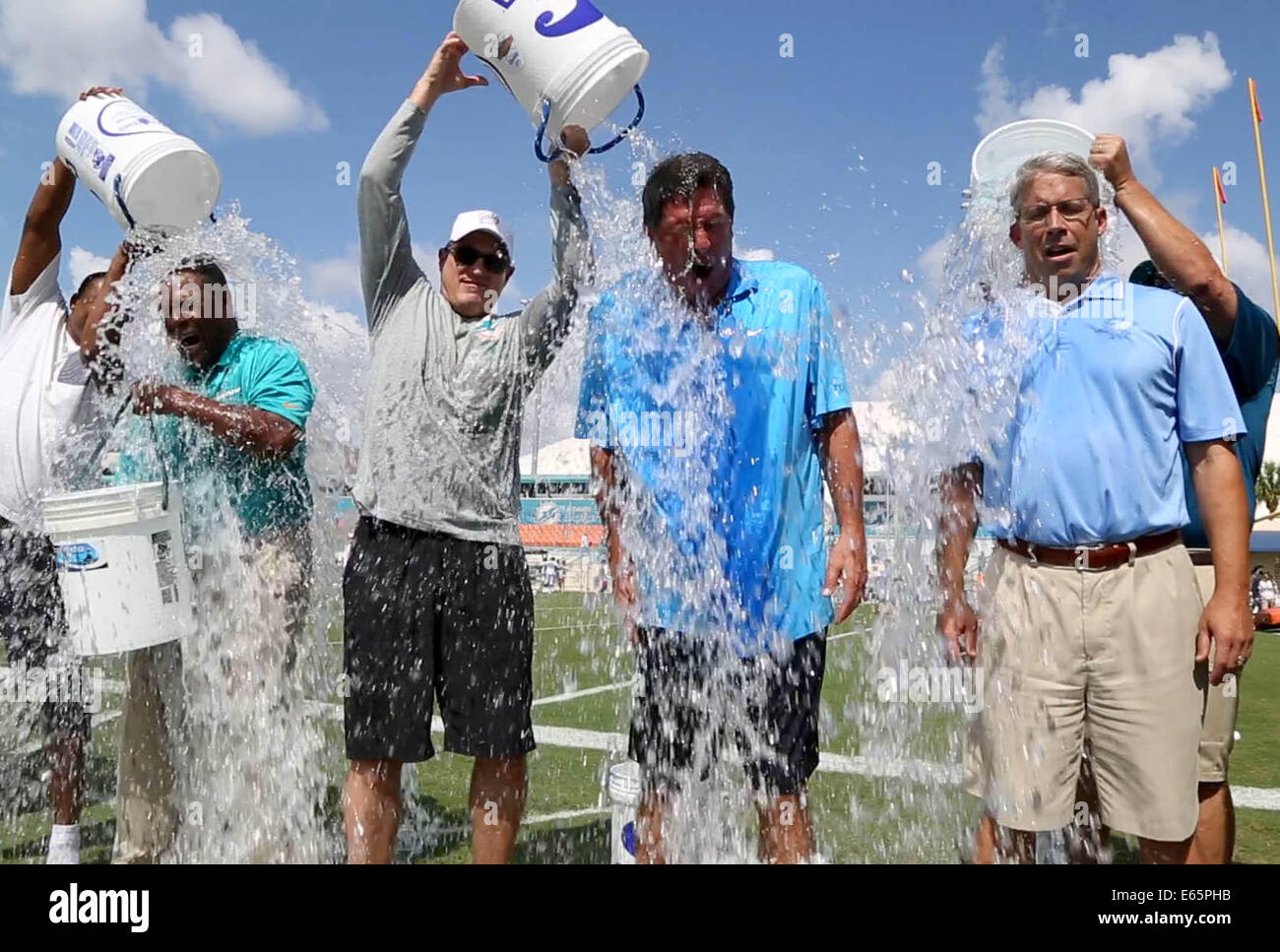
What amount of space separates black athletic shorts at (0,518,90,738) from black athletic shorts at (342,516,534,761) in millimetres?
1433

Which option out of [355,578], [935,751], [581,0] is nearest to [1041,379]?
[581,0]

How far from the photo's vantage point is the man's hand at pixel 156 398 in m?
3.29

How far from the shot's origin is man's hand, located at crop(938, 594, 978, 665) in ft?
9.37

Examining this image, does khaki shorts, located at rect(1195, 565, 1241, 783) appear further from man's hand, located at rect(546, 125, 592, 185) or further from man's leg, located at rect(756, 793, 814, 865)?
man's hand, located at rect(546, 125, 592, 185)

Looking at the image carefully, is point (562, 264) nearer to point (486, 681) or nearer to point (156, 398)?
point (486, 681)

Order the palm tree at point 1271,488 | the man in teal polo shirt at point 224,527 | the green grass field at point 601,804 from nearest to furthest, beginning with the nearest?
the man in teal polo shirt at point 224,527 → the green grass field at point 601,804 → the palm tree at point 1271,488

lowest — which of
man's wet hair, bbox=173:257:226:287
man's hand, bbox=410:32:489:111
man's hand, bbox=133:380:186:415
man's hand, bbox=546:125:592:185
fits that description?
man's hand, bbox=133:380:186:415

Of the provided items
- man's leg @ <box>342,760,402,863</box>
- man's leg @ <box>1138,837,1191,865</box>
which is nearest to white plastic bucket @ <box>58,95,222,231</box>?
man's leg @ <box>342,760,402,863</box>

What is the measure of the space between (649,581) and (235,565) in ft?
4.81

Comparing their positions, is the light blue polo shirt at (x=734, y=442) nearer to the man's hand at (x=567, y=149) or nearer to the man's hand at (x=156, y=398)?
the man's hand at (x=567, y=149)

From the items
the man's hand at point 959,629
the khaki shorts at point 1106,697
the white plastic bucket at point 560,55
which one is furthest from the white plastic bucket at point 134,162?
the khaki shorts at point 1106,697

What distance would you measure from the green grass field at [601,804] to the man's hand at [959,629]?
0.99 m

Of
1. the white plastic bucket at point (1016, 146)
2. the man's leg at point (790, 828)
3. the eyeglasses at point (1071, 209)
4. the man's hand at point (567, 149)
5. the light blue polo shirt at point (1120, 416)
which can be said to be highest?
the white plastic bucket at point (1016, 146)

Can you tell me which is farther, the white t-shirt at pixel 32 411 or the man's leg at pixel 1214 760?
the white t-shirt at pixel 32 411
